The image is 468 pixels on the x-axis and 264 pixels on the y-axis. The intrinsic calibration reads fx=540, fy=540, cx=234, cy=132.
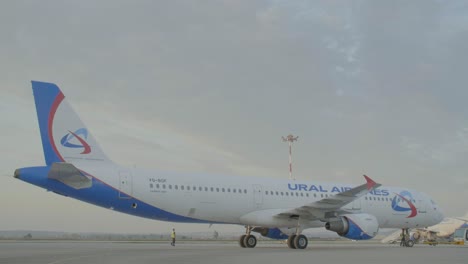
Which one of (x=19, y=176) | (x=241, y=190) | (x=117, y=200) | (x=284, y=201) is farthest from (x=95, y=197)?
(x=284, y=201)

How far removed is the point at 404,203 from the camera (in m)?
29.6

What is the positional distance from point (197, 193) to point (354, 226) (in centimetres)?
722

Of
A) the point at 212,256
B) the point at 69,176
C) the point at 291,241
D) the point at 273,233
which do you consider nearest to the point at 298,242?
the point at 291,241

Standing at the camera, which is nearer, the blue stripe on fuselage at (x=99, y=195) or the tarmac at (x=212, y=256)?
the tarmac at (x=212, y=256)

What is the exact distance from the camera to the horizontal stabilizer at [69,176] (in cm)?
2017

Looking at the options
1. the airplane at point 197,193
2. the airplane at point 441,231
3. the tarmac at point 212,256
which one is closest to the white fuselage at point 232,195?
the airplane at point 197,193

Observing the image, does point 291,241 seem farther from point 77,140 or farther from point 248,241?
point 77,140

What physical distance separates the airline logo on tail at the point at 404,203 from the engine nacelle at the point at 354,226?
4.86 metres

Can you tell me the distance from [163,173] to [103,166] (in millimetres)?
2709

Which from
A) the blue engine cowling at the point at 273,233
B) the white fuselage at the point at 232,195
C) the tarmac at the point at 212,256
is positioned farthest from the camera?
the blue engine cowling at the point at 273,233

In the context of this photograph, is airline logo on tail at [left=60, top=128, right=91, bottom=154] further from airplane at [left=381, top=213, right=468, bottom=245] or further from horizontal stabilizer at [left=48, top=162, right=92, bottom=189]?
airplane at [left=381, top=213, right=468, bottom=245]

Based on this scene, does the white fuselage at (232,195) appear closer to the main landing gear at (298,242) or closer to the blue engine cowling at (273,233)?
the main landing gear at (298,242)

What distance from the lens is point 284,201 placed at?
26344 millimetres

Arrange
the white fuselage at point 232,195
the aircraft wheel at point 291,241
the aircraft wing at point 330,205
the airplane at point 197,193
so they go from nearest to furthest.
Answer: the airplane at point 197,193, the white fuselage at point 232,195, the aircraft wing at point 330,205, the aircraft wheel at point 291,241
